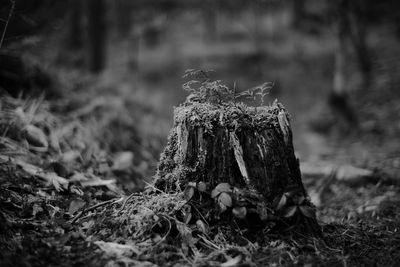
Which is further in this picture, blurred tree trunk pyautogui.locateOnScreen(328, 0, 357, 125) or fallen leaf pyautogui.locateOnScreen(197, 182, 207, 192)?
blurred tree trunk pyautogui.locateOnScreen(328, 0, 357, 125)

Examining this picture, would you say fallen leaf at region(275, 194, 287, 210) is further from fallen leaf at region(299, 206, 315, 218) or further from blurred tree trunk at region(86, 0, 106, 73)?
blurred tree trunk at region(86, 0, 106, 73)

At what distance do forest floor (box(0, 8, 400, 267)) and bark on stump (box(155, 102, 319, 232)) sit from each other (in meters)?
0.26

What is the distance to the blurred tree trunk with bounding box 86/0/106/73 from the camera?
31.9 feet

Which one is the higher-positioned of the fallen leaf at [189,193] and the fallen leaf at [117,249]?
the fallen leaf at [189,193]

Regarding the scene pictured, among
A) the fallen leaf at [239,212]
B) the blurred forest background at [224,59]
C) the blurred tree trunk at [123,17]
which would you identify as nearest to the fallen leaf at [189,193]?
the fallen leaf at [239,212]

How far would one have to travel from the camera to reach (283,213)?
2213 mm

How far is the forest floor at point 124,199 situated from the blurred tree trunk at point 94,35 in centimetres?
233

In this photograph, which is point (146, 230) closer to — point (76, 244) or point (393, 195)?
point (76, 244)

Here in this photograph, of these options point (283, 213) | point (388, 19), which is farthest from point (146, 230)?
point (388, 19)

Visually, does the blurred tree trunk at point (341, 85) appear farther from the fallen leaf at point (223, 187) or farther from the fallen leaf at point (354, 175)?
the fallen leaf at point (223, 187)

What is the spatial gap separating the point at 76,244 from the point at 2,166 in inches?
51.6

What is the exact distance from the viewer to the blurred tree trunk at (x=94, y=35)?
9734 millimetres

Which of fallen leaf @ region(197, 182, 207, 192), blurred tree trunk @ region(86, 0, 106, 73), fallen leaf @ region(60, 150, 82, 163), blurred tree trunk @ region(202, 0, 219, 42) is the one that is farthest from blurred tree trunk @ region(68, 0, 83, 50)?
fallen leaf @ region(197, 182, 207, 192)

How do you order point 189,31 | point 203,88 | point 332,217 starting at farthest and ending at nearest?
point 189,31, point 332,217, point 203,88
